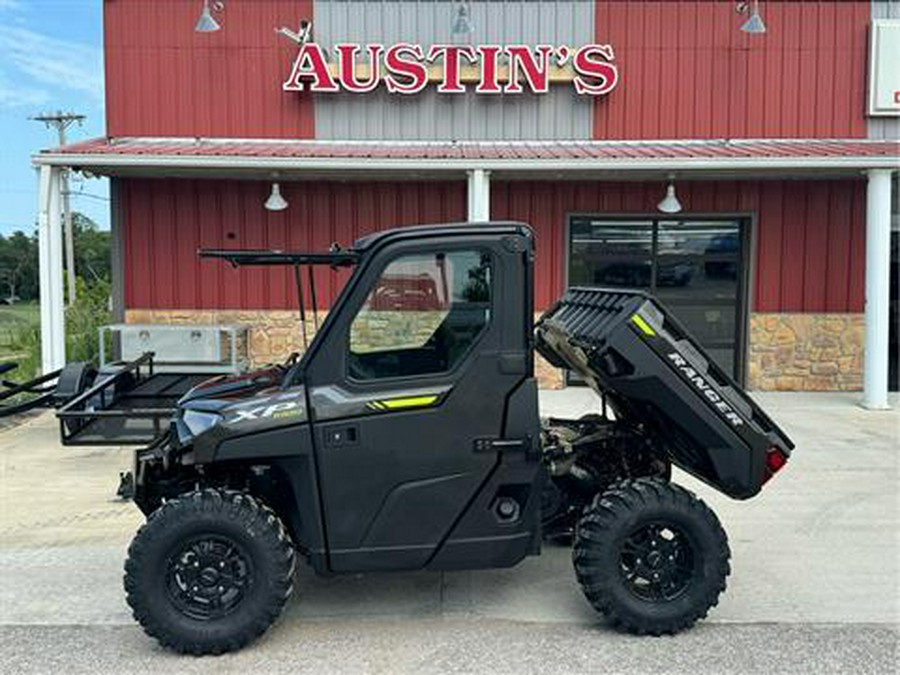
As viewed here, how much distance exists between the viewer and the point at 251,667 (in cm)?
368

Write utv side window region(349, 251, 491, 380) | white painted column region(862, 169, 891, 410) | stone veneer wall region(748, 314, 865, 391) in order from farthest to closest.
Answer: stone veneer wall region(748, 314, 865, 391) < white painted column region(862, 169, 891, 410) < utv side window region(349, 251, 491, 380)

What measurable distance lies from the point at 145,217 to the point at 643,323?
966cm

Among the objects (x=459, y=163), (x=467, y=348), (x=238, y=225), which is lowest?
(x=467, y=348)

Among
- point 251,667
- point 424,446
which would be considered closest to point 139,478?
point 251,667

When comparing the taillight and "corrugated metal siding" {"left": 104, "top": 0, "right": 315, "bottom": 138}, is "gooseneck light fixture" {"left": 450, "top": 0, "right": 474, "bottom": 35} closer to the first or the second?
"corrugated metal siding" {"left": 104, "top": 0, "right": 315, "bottom": 138}

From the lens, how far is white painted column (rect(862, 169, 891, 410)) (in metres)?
10.1

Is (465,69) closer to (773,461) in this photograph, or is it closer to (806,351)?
(806,351)

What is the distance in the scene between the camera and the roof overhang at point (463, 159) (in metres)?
9.95

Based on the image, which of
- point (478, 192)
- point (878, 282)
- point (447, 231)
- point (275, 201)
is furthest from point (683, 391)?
point (275, 201)

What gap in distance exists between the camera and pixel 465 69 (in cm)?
1154

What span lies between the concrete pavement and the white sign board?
7.47 meters

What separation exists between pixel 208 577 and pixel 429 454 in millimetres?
1198

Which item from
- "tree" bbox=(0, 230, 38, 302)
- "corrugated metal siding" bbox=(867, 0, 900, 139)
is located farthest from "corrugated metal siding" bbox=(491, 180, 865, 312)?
"tree" bbox=(0, 230, 38, 302)

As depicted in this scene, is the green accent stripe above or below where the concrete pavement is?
above
